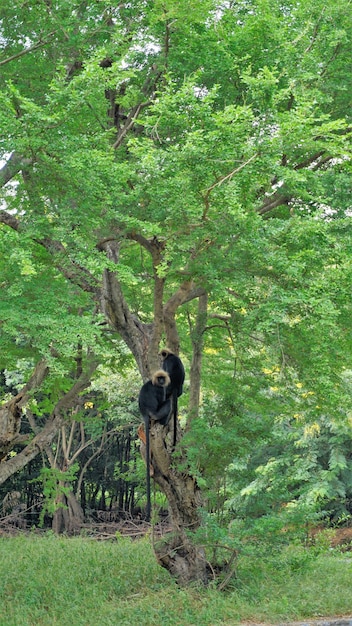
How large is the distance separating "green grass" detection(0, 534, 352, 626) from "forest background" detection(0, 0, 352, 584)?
900mm

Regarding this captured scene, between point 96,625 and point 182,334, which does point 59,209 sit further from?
point 182,334

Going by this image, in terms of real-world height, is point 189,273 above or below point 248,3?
below

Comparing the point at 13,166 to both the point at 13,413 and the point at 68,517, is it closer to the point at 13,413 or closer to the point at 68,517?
the point at 13,413

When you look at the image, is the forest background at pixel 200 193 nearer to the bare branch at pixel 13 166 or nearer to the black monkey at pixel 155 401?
the bare branch at pixel 13 166

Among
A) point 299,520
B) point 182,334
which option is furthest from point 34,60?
point 299,520

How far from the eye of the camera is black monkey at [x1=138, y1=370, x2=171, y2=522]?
10570mm

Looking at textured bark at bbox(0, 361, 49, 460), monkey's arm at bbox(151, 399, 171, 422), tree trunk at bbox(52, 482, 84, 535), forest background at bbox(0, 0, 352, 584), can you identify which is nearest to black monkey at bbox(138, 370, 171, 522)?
monkey's arm at bbox(151, 399, 171, 422)

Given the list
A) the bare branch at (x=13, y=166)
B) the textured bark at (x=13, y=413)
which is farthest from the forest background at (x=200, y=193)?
the textured bark at (x=13, y=413)

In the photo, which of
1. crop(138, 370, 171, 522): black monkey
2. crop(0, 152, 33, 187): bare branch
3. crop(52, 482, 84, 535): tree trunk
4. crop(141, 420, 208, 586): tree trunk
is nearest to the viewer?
crop(0, 152, 33, 187): bare branch

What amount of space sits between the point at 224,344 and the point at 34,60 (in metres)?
7.01

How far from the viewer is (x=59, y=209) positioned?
9805 mm

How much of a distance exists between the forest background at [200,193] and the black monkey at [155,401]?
21.3 inches

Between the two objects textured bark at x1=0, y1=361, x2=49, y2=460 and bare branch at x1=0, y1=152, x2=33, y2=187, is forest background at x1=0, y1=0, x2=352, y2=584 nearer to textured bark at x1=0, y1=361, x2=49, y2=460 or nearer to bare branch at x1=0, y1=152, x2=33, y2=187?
bare branch at x1=0, y1=152, x2=33, y2=187

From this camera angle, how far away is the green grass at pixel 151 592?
9.76 m
